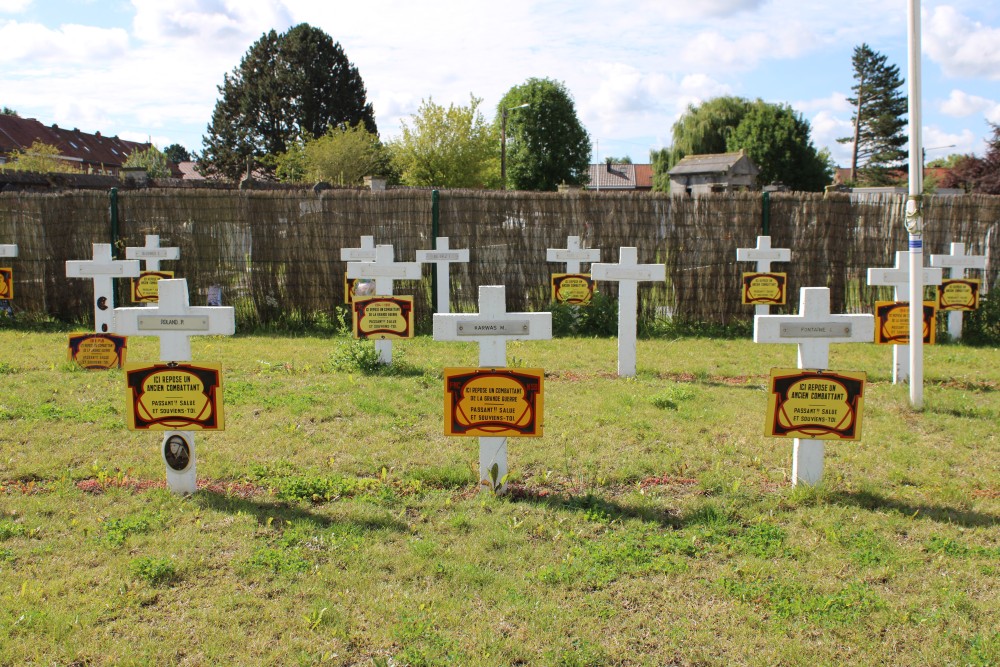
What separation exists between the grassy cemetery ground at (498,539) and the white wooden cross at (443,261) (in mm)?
4723

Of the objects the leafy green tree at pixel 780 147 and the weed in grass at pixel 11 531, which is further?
the leafy green tree at pixel 780 147

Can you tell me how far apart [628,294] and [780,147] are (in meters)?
51.5

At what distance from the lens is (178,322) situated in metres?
4.94

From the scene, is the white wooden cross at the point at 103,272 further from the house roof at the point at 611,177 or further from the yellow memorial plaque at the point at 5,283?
the house roof at the point at 611,177

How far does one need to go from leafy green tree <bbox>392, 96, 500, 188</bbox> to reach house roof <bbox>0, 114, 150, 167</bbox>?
93.7ft

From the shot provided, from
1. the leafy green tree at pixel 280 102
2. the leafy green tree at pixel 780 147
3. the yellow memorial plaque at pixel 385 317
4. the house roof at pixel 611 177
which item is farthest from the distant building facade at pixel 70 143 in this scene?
the yellow memorial plaque at pixel 385 317

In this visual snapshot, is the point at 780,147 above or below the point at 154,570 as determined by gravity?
above

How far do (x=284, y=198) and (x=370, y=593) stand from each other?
382 inches

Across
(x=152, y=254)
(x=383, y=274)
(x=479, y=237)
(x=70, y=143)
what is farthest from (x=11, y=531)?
(x=70, y=143)

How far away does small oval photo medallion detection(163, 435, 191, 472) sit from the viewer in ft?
16.4

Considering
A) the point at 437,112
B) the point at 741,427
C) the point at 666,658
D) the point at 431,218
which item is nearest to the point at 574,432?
the point at 741,427

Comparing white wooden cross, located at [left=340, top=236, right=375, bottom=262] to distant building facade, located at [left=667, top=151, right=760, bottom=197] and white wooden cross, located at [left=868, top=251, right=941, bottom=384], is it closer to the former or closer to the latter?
white wooden cross, located at [left=868, top=251, right=941, bottom=384]

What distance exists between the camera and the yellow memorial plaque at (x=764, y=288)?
11102 mm

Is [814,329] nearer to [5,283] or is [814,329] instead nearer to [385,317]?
[385,317]
